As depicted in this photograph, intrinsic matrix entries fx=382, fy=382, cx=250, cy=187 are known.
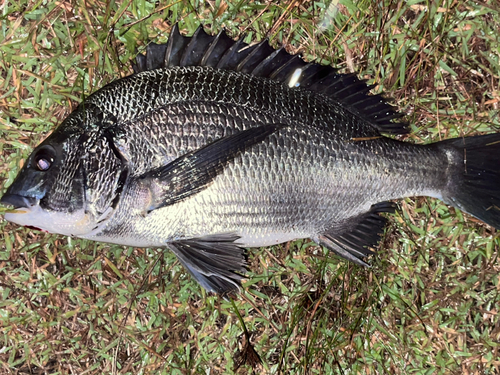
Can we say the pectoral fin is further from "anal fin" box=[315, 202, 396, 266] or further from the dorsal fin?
"anal fin" box=[315, 202, 396, 266]

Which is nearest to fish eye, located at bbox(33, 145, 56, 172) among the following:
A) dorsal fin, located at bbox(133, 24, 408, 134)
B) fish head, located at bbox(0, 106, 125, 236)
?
fish head, located at bbox(0, 106, 125, 236)

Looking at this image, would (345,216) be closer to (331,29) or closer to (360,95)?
(360,95)

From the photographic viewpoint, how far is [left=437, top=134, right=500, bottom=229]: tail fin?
2.22 metres

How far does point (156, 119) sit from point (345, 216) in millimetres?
1184

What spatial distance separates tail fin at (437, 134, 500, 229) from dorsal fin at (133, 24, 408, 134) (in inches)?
18.1

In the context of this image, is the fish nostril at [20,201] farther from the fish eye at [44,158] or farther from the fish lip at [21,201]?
the fish eye at [44,158]

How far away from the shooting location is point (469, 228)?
2.50 metres

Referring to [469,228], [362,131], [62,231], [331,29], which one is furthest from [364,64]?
[62,231]

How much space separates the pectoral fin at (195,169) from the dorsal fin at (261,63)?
0.41 metres

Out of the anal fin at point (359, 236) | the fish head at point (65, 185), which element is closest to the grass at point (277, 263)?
the anal fin at point (359, 236)

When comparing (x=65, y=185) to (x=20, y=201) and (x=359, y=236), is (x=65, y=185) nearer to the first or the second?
(x=20, y=201)

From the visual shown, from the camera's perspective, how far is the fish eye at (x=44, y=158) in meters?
1.90

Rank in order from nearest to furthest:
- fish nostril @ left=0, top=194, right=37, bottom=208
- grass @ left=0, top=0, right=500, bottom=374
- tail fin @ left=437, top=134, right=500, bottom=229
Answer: fish nostril @ left=0, top=194, right=37, bottom=208 → tail fin @ left=437, top=134, right=500, bottom=229 → grass @ left=0, top=0, right=500, bottom=374

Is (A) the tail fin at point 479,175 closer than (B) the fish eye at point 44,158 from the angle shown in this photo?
No
